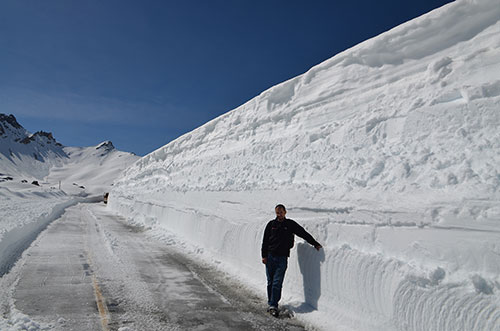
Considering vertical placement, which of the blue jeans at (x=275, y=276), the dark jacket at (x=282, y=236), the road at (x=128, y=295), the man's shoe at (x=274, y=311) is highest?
the dark jacket at (x=282, y=236)

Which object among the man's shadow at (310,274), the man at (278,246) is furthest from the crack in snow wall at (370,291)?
the man at (278,246)

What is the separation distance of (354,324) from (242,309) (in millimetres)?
1925

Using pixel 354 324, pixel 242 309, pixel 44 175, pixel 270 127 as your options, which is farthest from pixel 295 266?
pixel 44 175

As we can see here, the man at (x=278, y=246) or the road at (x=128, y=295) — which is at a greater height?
the man at (x=278, y=246)

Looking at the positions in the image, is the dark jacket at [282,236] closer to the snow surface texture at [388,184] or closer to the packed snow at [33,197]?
the snow surface texture at [388,184]

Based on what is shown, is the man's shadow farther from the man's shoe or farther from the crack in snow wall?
the man's shoe

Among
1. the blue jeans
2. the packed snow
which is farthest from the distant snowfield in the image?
the blue jeans

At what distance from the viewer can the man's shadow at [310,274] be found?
573 cm

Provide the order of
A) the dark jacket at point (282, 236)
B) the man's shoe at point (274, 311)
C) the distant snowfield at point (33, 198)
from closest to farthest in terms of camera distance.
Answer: the man's shoe at point (274, 311)
the dark jacket at point (282, 236)
the distant snowfield at point (33, 198)

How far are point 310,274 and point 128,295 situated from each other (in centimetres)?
331

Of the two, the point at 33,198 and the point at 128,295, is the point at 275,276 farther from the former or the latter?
the point at 33,198

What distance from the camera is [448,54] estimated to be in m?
7.33

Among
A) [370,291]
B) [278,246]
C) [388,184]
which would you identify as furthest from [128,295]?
[388,184]

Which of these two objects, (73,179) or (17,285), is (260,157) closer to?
(17,285)
